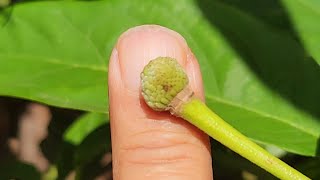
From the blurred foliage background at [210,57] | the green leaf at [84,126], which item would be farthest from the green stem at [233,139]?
the green leaf at [84,126]

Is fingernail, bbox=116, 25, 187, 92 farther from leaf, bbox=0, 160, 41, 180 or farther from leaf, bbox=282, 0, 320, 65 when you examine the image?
leaf, bbox=0, 160, 41, 180

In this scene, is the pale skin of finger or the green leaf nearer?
the pale skin of finger

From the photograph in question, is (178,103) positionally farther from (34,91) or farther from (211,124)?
(34,91)

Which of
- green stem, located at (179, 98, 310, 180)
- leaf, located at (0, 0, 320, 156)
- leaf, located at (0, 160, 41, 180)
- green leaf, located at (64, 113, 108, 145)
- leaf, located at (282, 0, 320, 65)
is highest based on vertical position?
green stem, located at (179, 98, 310, 180)

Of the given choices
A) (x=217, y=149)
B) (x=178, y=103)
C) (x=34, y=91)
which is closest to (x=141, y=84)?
(x=178, y=103)

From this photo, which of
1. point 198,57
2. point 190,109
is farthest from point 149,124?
point 198,57

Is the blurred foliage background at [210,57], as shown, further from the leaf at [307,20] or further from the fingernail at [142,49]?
the fingernail at [142,49]

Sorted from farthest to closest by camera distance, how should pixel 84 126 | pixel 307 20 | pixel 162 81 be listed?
pixel 84 126, pixel 307 20, pixel 162 81

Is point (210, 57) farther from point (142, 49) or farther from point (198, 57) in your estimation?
point (142, 49)

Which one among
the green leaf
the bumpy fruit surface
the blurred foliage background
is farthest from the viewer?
the green leaf

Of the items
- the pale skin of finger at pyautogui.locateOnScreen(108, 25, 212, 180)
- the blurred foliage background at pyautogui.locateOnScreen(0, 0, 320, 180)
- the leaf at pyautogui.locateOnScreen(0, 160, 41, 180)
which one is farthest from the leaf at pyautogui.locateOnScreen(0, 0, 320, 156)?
the leaf at pyautogui.locateOnScreen(0, 160, 41, 180)
